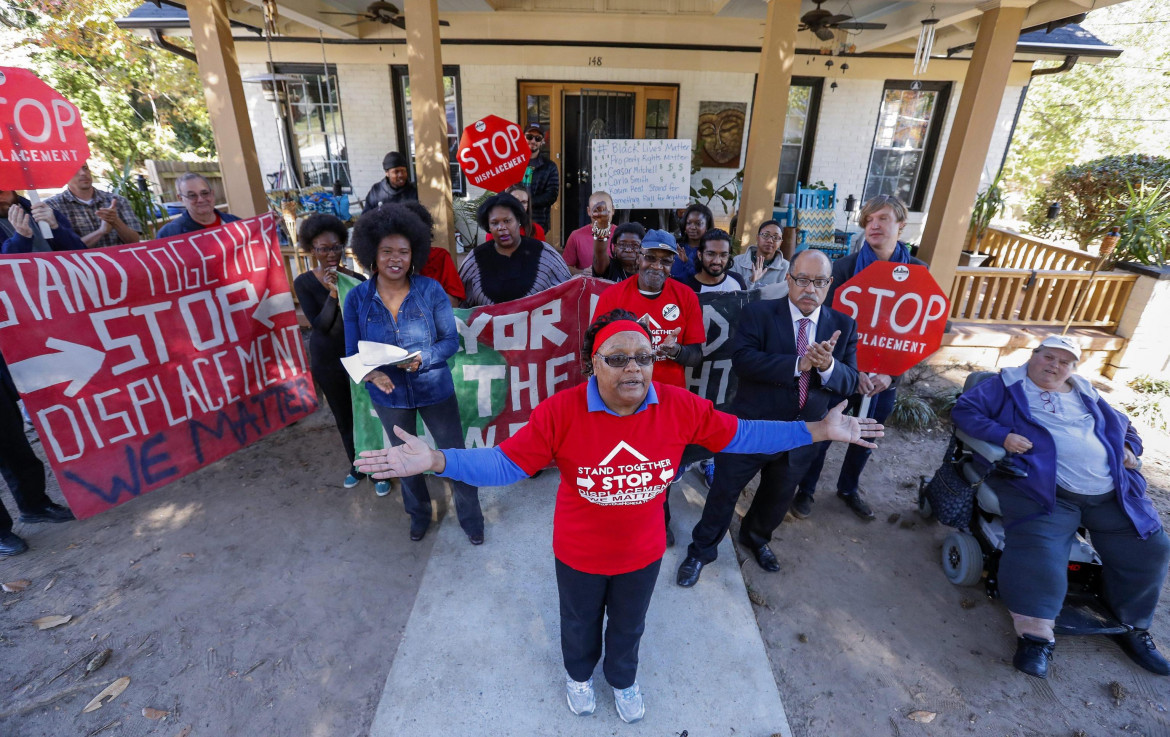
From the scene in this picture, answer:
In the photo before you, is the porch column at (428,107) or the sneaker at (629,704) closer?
the sneaker at (629,704)

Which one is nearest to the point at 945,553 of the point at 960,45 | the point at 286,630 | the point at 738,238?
the point at 738,238

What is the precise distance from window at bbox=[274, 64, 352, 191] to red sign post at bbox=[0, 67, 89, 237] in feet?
20.6

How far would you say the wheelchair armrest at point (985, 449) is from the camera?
10.1 ft

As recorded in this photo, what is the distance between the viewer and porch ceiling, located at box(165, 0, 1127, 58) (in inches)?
287

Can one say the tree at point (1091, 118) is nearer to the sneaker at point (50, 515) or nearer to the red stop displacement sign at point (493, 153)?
the red stop displacement sign at point (493, 153)

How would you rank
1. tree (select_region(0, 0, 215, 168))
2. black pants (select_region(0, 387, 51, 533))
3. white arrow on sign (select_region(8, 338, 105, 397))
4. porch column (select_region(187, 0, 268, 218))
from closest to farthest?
white arrow on sign (select_region(8, 338, 105, 397)), black pants (select_region(0, 387, 51, 533)), porch column (select_region(187, 0, 268, 218)), tree (select_region(0, 0, 215, 168))

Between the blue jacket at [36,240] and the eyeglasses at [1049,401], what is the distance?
5905mm

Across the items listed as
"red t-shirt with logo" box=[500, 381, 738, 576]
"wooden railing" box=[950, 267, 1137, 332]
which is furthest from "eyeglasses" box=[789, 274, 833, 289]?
"wooden railing" box=[950, 267, 1137, 332]

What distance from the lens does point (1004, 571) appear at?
9.74 feet

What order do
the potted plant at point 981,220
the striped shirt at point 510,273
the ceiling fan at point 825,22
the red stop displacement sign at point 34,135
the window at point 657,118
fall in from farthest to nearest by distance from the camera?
the window at point 657,118 < the potted plant at point 981,220 < the ceiling fan at point 825,22 < the striped shirt at point 510,273 < the red stop displacement sign at point 34,135

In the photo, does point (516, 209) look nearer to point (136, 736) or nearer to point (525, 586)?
point (525, 586)

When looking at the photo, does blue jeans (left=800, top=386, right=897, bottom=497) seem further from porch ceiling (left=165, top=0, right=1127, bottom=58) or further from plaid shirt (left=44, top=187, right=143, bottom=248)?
porch ceiling (left=165, top=0, right=1127, bottom=58)

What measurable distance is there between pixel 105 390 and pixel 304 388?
1286 mm

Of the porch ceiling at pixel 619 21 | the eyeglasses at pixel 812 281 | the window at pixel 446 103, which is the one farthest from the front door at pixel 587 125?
the eyeglasses at pixel 812 281
